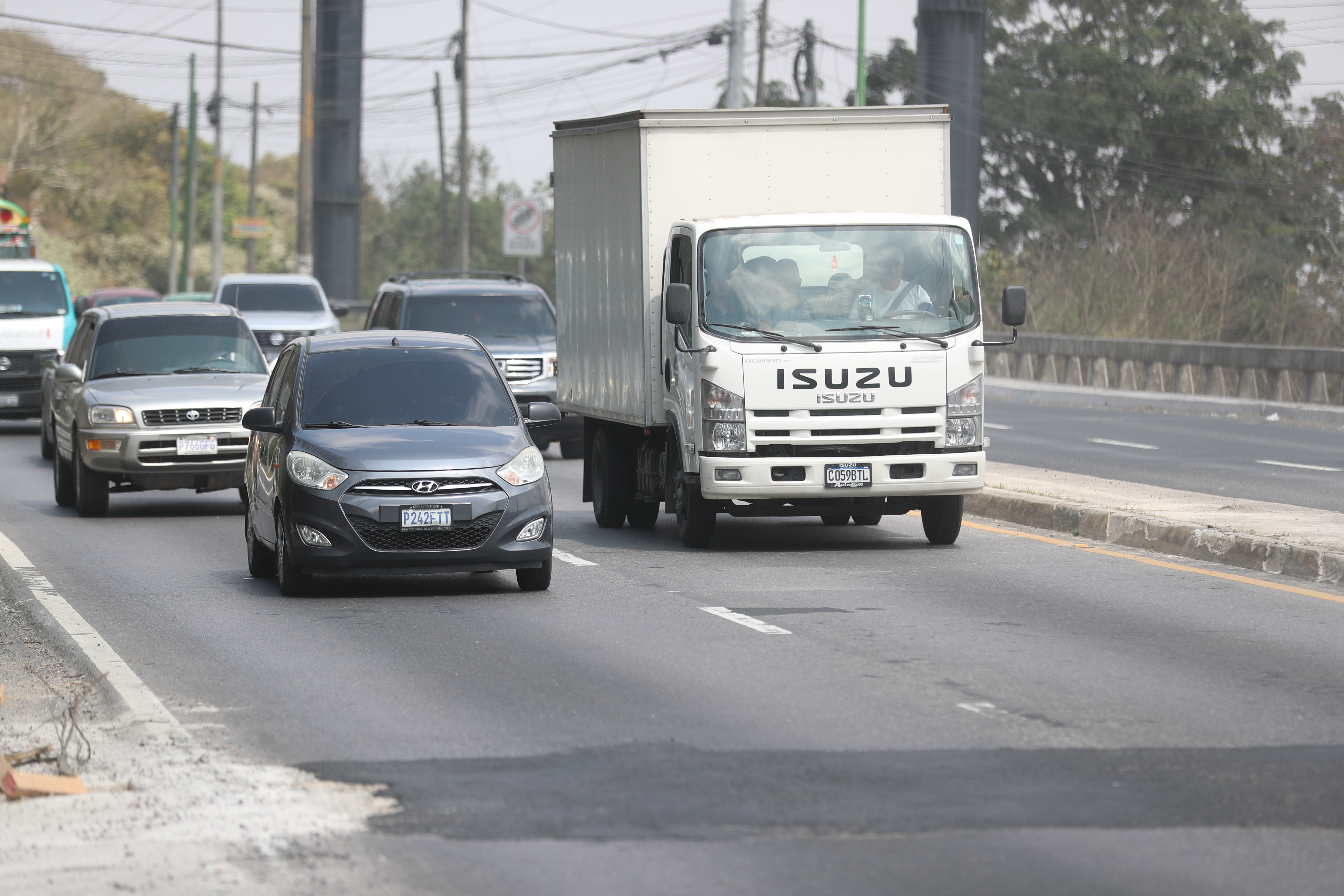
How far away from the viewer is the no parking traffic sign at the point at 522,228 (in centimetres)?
3900

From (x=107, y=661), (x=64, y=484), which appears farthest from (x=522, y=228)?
(x=107, y=661)

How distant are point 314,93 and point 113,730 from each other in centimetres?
4577

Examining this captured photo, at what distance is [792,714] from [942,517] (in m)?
6.54

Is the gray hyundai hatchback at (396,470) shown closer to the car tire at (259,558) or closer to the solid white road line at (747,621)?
the car tire at (259,558)

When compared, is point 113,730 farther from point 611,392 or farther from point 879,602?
point 611,392

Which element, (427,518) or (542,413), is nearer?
(427,518)

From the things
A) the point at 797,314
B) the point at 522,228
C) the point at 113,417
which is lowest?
the point at 113,417

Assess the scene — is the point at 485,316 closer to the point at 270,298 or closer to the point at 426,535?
the point at 270,298

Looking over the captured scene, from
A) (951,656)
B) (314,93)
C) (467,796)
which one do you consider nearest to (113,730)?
(467,796)

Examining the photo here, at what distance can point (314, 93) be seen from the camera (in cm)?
5216

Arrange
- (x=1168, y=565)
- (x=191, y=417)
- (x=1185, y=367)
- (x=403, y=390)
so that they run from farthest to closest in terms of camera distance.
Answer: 1. (x=1185, y=367)
2. (x=191, y=417)
3. (x=1168, y=565)
4. (x=403, y=390)

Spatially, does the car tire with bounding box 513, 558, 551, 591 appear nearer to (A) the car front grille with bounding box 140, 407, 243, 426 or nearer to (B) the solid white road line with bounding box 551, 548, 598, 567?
(B) the solid white road line with bounding box 551, 548, 598, 567

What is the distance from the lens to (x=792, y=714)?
8.27 m

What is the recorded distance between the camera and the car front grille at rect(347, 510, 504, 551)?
11.8 meters
